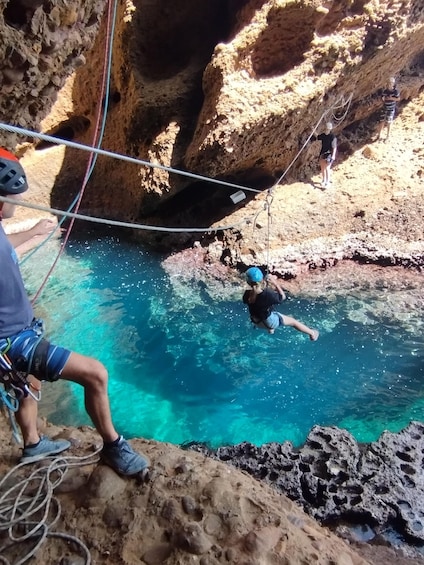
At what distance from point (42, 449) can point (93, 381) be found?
840mm

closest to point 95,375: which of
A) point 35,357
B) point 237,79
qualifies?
point 35,357

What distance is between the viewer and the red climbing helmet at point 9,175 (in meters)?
2.03

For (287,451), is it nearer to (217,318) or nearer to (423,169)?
(217,318)

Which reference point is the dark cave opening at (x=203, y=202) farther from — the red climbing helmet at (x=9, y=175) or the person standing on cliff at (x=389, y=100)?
the red climbing helmet at (x=9, y=175)

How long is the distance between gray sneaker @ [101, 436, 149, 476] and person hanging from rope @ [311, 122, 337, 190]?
8.04 m

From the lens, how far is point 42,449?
8.71ft

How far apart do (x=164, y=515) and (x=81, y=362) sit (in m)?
0.92

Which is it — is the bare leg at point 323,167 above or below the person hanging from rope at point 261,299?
above

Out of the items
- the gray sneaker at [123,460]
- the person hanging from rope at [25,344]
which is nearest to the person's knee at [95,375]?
the person hanging from rope at [25,344]

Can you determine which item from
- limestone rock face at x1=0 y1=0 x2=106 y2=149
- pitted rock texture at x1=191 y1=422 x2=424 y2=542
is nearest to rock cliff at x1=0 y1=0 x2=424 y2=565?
limestone rock face at x1=0 y1=0 x2=106 y2=149

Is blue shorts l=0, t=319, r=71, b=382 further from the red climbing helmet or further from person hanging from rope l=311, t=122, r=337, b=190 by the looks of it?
person hanging from rope l=311, t=122, r=337, b=190

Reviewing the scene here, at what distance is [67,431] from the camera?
3.23m

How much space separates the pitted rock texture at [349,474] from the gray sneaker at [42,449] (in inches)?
73.6

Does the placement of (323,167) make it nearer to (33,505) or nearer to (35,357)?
(35,357)
